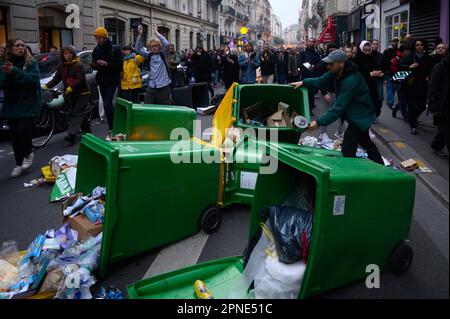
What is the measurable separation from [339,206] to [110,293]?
160cm

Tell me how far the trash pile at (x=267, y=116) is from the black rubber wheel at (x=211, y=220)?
6.50 feet

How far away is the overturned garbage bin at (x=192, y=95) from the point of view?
1077 cm

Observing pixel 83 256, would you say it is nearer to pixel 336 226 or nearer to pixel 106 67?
pixel 336 226

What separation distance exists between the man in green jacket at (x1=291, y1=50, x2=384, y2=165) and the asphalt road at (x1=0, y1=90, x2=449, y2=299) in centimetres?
101

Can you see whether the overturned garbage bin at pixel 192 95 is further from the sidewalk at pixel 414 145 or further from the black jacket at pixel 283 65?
the black jacket at pixel 283 65

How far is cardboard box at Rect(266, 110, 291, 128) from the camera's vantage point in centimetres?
597

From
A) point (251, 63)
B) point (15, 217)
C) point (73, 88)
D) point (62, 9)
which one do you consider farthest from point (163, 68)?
point (62, 9)

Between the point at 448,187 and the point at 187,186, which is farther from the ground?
the point at 448,187

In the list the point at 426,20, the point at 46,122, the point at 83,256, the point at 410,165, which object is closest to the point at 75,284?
the point at 83,256

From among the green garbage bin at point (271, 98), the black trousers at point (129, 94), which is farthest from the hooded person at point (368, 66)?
the black trousers at point (129, 94)

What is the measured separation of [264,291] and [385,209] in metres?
0.98

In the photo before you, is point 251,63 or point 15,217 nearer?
point 15,217
